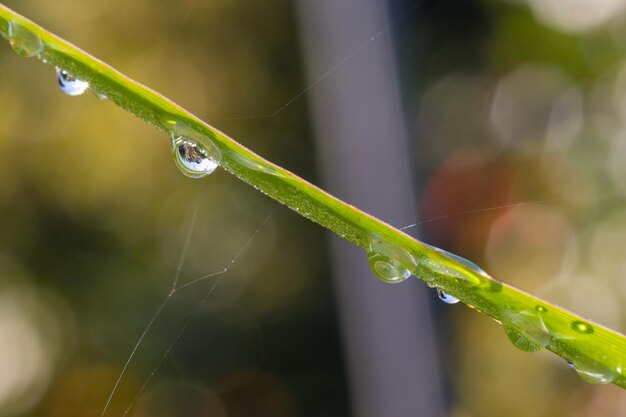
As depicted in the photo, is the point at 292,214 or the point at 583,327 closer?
the point at 583,327

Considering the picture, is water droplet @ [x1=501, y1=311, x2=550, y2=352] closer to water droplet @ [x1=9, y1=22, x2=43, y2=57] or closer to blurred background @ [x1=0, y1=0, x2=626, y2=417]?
water droplet @ [x1=9, y1=22, x2=43, y2=57]

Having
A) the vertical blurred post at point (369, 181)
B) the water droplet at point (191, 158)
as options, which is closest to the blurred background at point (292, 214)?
the vertical blurred post at point (369, 181)

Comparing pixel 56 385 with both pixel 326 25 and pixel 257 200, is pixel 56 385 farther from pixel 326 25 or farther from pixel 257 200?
A: pixel 326 25

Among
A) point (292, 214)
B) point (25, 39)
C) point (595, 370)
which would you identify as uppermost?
point (292, 214)

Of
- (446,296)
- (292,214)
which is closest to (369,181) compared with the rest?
(292,214)

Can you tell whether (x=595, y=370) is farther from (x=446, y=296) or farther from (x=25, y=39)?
(x=25, y=39)

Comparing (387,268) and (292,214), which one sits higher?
(292,214)
